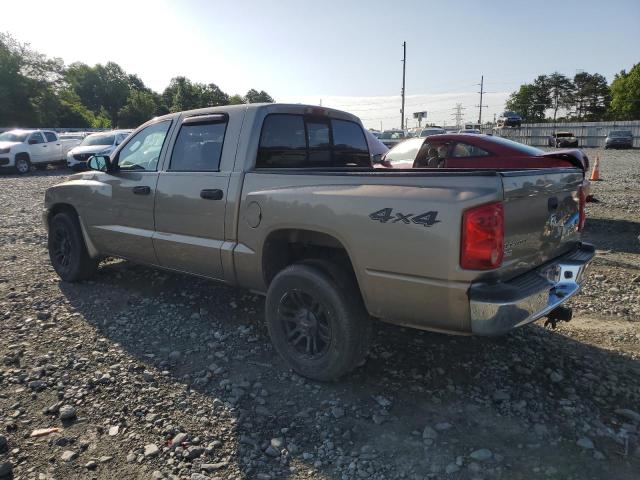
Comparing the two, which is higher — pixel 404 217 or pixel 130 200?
pixel 404 217

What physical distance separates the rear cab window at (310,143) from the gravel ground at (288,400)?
5.09 feet

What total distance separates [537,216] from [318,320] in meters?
1.59

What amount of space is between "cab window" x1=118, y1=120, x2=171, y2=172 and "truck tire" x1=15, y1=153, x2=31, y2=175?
19.0 metres

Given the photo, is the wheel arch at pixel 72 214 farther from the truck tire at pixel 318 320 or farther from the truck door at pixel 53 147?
the truck door at pixel 53 147

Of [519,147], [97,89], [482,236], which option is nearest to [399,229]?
[482,236]

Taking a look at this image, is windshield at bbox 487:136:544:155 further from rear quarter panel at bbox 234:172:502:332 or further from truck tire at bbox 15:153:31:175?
truck tire at bbox 15:153:31:175

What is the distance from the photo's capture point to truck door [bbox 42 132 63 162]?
71.5ft

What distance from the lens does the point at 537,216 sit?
301cm

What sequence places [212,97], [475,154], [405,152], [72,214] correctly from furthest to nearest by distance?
[212,97] < [405,152] < [475,154] < [72,214]

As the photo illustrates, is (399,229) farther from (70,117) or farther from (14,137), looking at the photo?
(70,117)

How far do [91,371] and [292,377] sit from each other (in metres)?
1.52

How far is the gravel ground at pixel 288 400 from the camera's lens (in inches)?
104

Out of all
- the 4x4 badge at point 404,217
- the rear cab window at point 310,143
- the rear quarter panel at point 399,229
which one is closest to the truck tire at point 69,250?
the rear cab window at point 310,143

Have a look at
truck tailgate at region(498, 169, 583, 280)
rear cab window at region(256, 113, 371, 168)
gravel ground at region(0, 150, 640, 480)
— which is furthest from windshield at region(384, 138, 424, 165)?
truck tailgate at region(498, 169, 583, 280)
